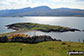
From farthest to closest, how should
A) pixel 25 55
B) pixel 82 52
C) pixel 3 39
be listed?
pixel 3 39
pixel 82 52
pixel 25 55

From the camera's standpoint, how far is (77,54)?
57.8 meters

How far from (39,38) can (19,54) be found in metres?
38.9

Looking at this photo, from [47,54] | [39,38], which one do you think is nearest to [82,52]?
[47,54]

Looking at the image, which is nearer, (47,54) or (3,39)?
(47,54)

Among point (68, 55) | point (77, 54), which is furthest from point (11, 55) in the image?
point (77, 54)

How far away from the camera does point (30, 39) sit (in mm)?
91250

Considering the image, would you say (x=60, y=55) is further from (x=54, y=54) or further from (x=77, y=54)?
(x=77, y=54)

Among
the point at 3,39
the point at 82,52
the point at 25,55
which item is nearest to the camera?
the point at 25,55

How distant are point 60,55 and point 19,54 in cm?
1950

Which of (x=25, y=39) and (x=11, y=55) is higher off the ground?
(x=11, y=55)

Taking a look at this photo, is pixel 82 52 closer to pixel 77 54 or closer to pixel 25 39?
pixel 77 54

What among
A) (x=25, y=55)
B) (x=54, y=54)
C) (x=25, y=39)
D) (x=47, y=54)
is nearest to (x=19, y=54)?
(x=25, y=55)

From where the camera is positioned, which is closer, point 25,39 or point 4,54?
point 4,54

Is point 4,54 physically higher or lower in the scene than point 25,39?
higher
